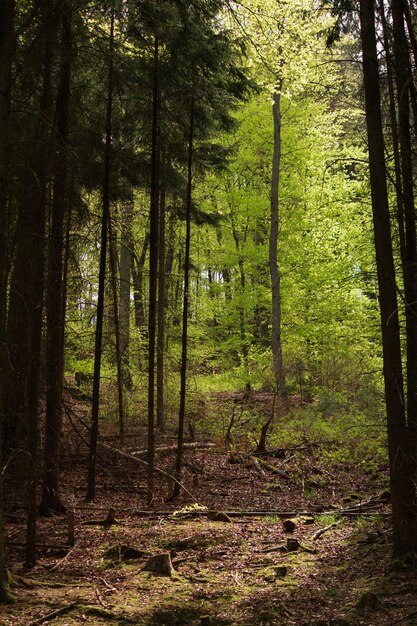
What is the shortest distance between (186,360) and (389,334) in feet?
21.5

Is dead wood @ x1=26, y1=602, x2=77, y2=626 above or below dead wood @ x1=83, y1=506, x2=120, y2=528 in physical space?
below

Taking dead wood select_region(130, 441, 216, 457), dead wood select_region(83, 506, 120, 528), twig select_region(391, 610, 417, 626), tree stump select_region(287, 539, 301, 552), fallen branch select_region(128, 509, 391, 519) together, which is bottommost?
twig select_region(391, 610, 417, 626)

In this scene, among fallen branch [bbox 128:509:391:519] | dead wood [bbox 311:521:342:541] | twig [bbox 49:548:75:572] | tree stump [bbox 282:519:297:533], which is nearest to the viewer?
twig [bbox 49:548:75:572]

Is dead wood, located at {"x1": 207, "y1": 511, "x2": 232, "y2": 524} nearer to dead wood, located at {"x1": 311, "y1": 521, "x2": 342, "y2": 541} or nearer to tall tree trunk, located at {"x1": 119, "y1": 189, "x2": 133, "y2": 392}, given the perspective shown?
dead wood, located at {"x1": 311, "y1": 521, "x2": 342, "y2": 541}

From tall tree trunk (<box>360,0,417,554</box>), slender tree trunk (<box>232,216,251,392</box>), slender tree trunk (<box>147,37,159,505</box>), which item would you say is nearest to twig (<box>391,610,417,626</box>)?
tall tree trunk (<box>360,0,417,554</box>)

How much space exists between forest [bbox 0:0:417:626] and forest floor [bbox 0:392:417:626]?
1.6 inches

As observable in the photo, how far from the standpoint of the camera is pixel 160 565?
6.64m

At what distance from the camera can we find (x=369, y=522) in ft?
28.5

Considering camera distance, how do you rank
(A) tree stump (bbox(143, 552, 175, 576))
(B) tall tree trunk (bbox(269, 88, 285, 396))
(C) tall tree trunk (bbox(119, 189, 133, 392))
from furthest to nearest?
(B) tall tree trunk (bbox(269, 88, 285, 396)), (C) tall tree trunk (bbox(119, 189, 133, 392)), (A) tree stump (bbox(143, 552, 175, 576))

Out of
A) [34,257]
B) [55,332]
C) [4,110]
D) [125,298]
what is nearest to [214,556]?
[55,332]

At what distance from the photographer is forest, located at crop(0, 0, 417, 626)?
6.04 metres

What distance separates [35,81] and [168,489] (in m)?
7.89

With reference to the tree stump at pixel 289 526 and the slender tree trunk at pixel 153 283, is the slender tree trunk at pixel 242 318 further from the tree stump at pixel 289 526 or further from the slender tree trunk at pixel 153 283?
the tree stump at pixel 289 526

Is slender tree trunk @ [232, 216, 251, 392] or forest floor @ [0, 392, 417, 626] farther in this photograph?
slender tree trunk @ [232, 216, 251, 392]
